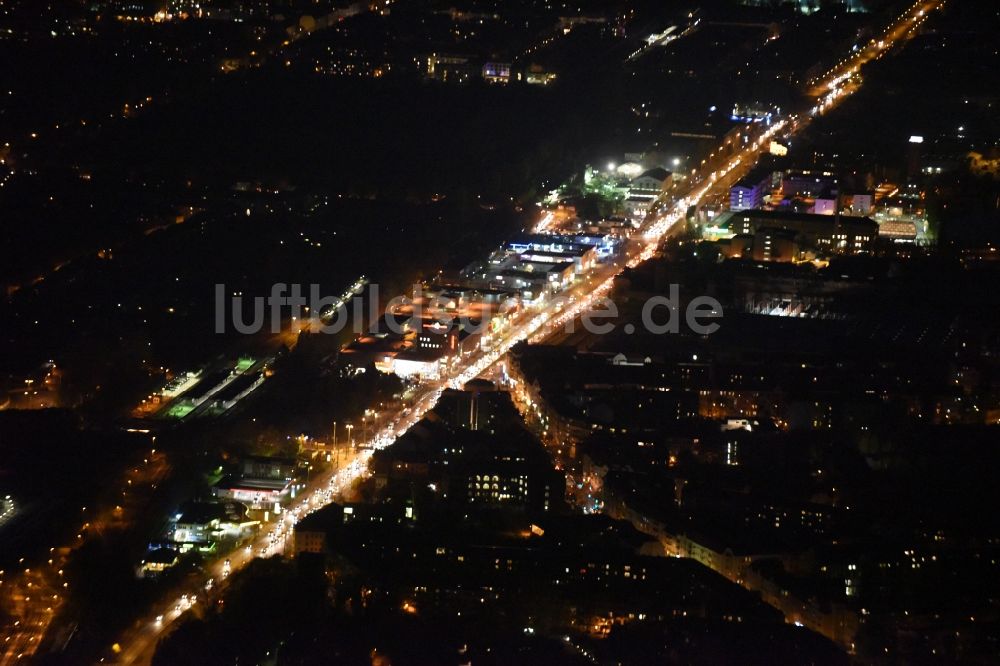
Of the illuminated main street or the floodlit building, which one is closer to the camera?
the illuminated main street

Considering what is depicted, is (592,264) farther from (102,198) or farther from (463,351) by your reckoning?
(102,198)

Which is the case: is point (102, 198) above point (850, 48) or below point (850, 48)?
below

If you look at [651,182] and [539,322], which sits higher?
[651,182]

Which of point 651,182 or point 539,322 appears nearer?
point 539,322

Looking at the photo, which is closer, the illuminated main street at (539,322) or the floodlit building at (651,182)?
the illuminated main street at (539,322)

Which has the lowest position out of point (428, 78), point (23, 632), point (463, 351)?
point (23, 632)

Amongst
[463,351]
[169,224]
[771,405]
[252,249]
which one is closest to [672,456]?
[771,405]

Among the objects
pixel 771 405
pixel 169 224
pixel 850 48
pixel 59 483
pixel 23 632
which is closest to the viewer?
pixel 23 632

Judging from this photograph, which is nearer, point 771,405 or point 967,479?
point 967,479
